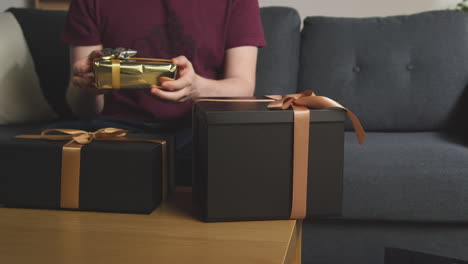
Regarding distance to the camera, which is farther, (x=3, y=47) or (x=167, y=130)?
(x=3, y=47)

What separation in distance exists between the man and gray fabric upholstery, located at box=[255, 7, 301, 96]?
442 millimetres

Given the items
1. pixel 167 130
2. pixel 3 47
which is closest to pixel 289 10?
pixel 167 130

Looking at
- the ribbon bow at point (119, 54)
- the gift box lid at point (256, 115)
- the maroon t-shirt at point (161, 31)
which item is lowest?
the gift box lid at point (256, 115)

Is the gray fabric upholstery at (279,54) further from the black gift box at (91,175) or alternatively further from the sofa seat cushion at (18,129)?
the black gift box at (91,175)

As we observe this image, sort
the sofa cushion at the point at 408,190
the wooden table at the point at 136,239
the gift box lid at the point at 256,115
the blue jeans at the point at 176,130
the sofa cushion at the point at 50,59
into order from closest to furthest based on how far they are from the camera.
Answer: the wooden table at the point at 136,239 < the gift box lid at the point at 256,115 < the blue jeans at the point at 176,130 < the sofa cushion at the point at 408,190 < the sofa cushion at the point at 50,59

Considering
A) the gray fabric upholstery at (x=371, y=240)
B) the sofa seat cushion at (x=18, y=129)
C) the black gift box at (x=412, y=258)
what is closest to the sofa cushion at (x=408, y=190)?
the gray fabric upholstery at (x=371, y=240)

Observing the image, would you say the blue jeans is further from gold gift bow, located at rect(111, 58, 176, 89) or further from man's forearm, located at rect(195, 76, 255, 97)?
gold gift bow, located at rect(111, 58, 176, 89)

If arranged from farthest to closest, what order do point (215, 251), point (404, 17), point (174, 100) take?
point (404, 17) < point (174, 100) < point (215, 251)

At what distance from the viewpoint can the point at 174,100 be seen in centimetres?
89

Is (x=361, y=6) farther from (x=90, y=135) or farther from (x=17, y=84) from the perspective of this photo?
(x=90, y=135)

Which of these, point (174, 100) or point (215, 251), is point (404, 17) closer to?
point (174, 100)

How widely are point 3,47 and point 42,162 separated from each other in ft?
3.29

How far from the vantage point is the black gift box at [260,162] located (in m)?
0.69

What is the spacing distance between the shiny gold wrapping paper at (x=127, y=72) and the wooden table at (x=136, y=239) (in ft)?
0.69
